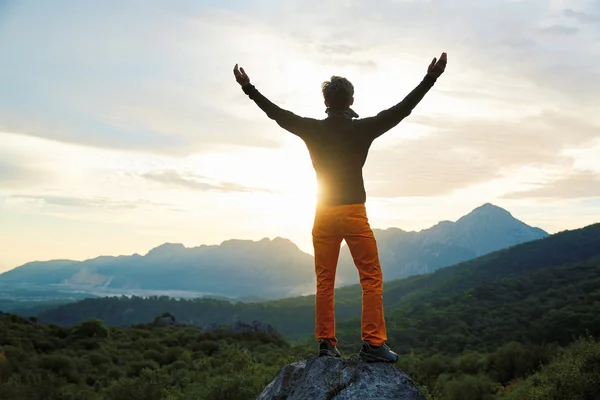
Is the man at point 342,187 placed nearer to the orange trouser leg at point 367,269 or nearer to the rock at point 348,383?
the orange trouser leg at point 367,269

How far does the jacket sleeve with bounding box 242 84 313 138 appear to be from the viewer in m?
5.54

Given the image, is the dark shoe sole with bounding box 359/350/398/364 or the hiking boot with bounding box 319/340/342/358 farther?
the hiking boot with bounding box 319/340/342/358

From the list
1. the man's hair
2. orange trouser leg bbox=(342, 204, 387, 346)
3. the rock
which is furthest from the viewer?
the man's hair

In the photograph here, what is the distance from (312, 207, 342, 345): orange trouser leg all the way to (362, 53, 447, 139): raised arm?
1053 mm

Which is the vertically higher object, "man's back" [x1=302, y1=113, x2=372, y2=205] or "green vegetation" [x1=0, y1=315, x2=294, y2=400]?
"man's back" [x1=302, y1=113, x2=372, y2=205]

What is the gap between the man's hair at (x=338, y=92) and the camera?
5.44 meters

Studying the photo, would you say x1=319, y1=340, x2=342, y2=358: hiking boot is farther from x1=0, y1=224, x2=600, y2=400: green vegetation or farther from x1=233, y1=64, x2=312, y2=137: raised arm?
x1=233, y1=64, x2=312, y2=137: raised arm

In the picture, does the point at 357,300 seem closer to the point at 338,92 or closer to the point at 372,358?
the point at 372,358

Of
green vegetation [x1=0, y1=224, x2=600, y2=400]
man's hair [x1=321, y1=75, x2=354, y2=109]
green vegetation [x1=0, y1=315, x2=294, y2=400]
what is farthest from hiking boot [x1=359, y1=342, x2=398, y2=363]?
green vegetation [x1=0, y1=315, x2=294, y2=400]

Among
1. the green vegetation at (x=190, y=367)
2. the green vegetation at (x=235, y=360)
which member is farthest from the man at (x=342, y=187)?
the green vegetation at (x=190, y=367)

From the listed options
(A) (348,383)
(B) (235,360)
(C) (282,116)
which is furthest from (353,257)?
(B) (235,360)

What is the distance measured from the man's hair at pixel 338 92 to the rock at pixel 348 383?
9.68ft

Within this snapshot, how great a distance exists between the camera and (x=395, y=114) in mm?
5254

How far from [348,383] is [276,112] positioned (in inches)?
125
